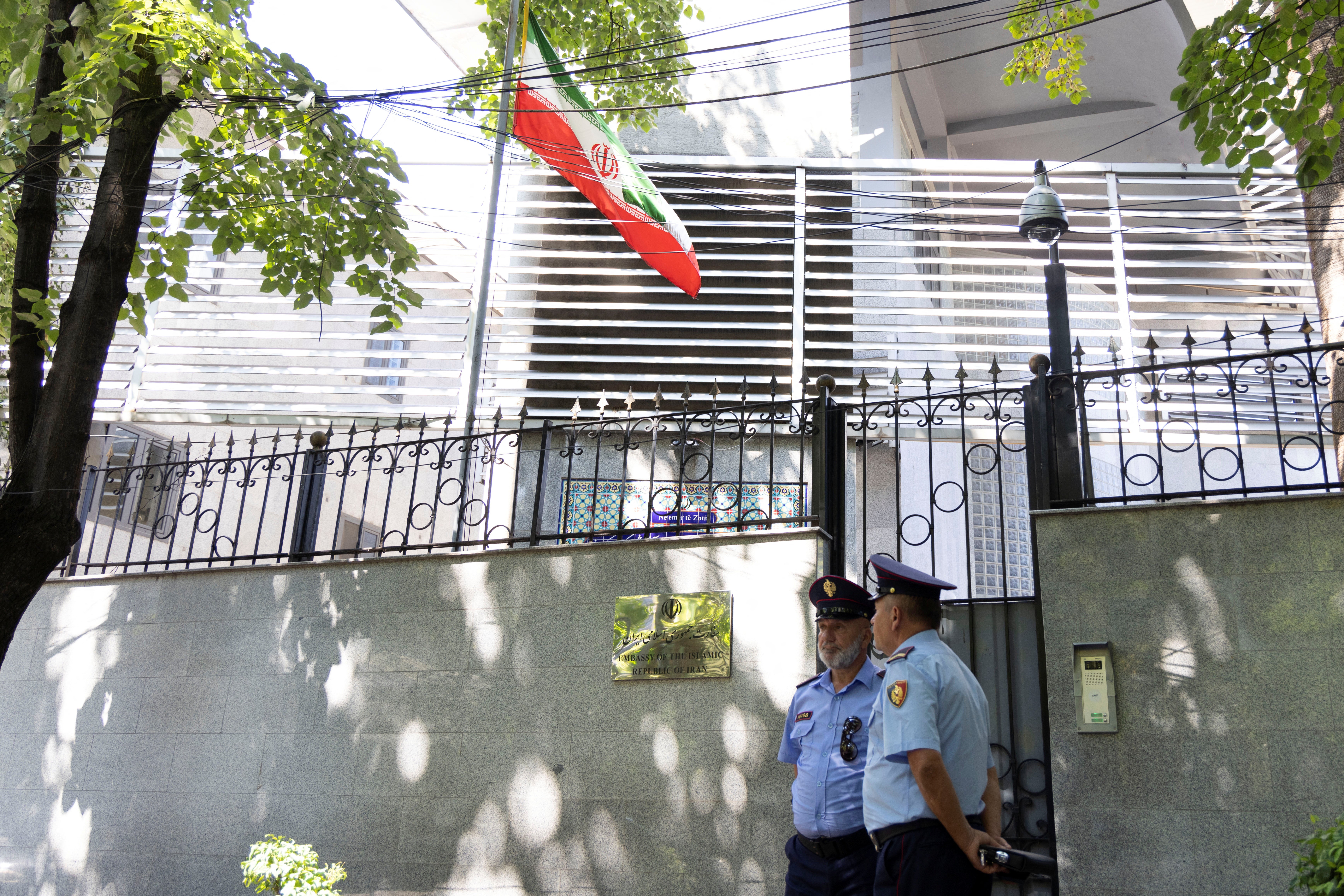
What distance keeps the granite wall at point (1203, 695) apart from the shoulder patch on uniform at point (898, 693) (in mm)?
2072

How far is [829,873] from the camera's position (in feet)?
13.6

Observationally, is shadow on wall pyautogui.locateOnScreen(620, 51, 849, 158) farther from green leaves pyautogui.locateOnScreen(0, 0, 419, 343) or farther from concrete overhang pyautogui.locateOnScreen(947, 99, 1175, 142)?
concrete overhang pyautogui.locateOnScreen(947, 99, 1175, 142)

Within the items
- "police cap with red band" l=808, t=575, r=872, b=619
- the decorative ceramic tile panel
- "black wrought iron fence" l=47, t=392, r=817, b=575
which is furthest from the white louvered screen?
"police cap with red band" l=808, t=575, r=872, b=619

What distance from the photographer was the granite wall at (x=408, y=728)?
591cm

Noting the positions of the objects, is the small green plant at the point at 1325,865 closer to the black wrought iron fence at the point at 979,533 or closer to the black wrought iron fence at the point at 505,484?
the black wrought iron fence at the point at 979,533

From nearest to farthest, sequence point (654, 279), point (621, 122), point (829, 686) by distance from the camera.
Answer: point (829, 686) → point (654, 279) → point (621, 122)

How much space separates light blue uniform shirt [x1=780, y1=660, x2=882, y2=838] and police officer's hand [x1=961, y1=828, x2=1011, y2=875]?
78cm

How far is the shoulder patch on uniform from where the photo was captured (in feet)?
11.7

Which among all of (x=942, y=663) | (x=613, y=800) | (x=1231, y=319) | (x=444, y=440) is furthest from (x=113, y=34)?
(x=1231, y=319)

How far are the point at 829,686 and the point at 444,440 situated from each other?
3.64 metres

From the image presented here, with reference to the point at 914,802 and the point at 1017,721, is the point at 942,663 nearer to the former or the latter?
the point at 914,802

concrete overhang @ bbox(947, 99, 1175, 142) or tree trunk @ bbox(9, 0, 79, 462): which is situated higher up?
concrete overhang @ bbox(947, 99, 1175, 142)

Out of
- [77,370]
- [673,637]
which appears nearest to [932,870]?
[673,637]

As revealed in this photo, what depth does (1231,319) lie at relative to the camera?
1037 centimetres
